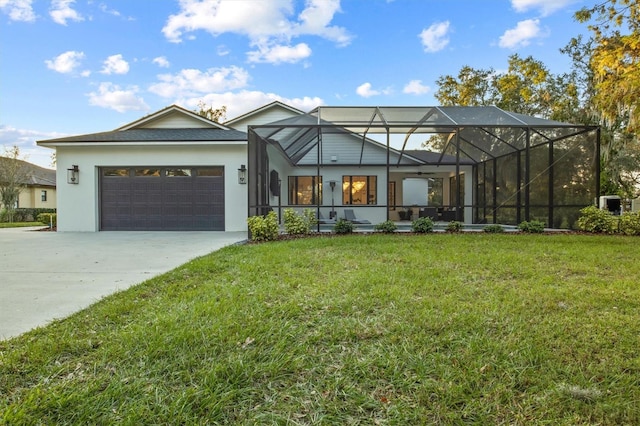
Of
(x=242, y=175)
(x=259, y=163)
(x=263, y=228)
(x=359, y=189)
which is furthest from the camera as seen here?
(x=359, y=189)

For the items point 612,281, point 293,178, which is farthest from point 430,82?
point 612,281

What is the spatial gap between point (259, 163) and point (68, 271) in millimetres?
5465

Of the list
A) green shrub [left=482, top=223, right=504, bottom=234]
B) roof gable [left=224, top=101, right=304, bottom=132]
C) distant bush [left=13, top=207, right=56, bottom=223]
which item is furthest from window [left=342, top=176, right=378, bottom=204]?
distant bush [left=13, top=207, right=56, bottom=223]

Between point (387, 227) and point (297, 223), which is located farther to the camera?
point (387, 227)

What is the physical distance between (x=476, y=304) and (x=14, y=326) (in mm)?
3989

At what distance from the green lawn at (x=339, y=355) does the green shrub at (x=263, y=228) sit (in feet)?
13.3

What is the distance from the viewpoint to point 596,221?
896cm

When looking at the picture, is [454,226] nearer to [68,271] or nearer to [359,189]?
[359,189]

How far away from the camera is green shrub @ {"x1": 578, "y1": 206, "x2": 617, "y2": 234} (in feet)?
29.0

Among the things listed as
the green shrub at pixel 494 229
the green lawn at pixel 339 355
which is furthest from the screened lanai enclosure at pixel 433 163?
the green lawn at pixel 339 355

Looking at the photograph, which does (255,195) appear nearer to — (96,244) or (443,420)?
(96,244)

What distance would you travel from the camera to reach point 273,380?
6.58 ft

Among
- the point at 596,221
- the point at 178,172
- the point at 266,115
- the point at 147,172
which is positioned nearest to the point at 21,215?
the point at 147,172

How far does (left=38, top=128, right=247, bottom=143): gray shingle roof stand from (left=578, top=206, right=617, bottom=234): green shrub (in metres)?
9.98
